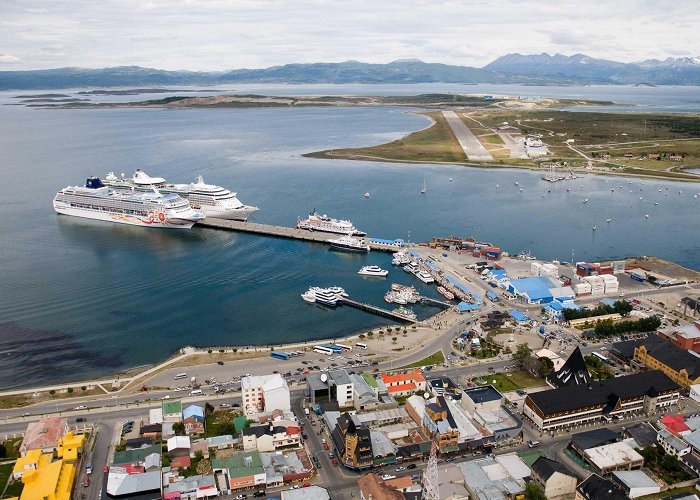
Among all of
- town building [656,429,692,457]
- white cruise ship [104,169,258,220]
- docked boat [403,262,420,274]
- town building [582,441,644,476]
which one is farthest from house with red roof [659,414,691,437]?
white cruise ship [104,169,258,220]

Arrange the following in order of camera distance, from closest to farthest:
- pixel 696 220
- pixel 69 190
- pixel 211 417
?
1. pixel 211 417
2. pixel 696 220
3. pixel 69 190

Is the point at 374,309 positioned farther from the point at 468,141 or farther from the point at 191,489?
the point at 468,141

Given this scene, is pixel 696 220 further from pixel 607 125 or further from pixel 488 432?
pixel 607 125

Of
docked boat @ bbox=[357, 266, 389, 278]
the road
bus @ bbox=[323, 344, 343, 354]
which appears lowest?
bus @ bbox=[323, 344, 343, 354]

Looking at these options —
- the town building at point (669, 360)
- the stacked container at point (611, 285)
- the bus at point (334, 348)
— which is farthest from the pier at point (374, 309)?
the stacked container at point (611, 285)

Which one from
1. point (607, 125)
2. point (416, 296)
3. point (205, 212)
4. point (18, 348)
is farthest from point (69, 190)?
point (607, 125)

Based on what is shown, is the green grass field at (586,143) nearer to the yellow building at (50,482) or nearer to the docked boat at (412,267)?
the docked boat at (412,267)

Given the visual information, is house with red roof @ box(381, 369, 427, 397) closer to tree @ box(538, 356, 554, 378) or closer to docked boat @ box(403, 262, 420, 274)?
tree @ box(538, 356, 554, 378)
